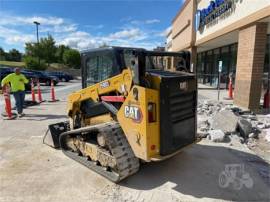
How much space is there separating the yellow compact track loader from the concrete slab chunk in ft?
8.40

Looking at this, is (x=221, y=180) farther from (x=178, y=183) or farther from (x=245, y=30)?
(x=245, y=30)

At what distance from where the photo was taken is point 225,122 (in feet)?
23.3

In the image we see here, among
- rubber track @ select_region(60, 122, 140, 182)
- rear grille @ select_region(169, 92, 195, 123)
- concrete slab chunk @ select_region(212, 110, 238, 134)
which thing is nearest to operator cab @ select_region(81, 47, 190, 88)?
rear grille @ select_region(169, 92, 195, 123)

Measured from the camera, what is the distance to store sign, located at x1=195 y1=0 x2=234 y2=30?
12975 mm

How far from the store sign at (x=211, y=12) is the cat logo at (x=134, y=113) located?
10.5 metres

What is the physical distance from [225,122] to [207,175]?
9.27ft

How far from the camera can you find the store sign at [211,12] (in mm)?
12975

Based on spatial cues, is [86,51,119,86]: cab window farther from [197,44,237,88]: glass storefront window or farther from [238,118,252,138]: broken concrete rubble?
[197,44,237,88]: glass storefront window

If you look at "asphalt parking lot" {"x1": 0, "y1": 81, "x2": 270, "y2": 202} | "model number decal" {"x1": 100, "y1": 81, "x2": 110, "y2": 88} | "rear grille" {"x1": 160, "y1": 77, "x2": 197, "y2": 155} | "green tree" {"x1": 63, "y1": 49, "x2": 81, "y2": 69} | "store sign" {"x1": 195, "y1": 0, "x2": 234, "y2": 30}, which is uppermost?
"store sign" {"x1": 195, "y1": 0, "x2": 234, "y2": 30}

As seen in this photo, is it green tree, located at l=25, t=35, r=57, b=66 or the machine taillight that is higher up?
green tree, located at l=25, t=35, r=57, b=66

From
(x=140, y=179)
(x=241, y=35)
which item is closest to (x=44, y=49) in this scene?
(x=241, y=35)

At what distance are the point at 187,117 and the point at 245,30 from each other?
763cm

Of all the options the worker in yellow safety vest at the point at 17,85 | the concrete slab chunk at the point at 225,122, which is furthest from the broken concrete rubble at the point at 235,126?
the worker in yellow safety vest at the point at 17,85

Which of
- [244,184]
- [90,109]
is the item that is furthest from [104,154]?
[244,184]
